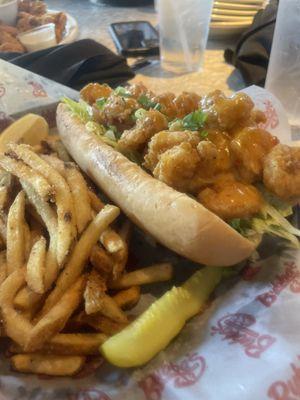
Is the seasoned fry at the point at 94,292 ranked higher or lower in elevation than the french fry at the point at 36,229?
lower

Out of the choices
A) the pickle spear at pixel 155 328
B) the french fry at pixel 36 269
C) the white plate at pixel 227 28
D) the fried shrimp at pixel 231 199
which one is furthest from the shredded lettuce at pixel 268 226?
the white plate at pixel 227 28

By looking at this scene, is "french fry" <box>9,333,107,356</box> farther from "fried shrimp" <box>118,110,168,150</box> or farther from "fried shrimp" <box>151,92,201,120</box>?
"fried shrimp" <box>151,92,201,120</box>

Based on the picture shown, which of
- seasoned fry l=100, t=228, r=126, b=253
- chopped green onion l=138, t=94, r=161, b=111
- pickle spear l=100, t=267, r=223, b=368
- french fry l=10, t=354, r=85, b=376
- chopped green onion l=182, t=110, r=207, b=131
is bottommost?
french fry l=10, t=354, r=85, b=376

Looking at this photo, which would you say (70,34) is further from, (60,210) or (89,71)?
(60,210)

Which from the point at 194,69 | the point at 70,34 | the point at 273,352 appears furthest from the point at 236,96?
the point at 70,34

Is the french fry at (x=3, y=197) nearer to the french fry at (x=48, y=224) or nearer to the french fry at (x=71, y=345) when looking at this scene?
the french fry at (x=48, y=224)

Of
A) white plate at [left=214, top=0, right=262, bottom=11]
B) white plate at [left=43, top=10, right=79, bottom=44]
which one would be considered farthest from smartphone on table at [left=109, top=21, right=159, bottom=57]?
white plate at [left=214, top=0, right=262, bottom=11]

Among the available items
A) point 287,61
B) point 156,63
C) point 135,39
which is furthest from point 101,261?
point 135,39

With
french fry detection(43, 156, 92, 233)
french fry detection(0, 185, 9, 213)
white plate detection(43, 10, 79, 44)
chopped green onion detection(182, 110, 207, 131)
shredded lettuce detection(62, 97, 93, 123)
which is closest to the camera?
french fry detection(43, 156, 92, 233)
